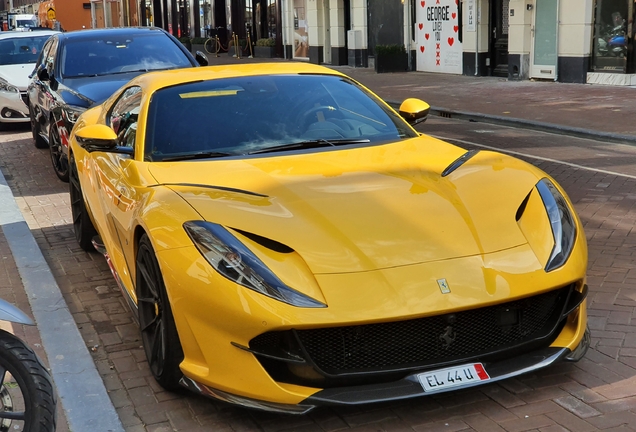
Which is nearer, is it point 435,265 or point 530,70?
point 435,265

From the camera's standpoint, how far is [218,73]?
536 cm

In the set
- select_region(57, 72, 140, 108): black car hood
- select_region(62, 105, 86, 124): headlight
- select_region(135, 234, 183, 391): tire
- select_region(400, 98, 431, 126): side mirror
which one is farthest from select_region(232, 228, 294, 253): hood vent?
select_region(62, 105, 86, 124): headlight

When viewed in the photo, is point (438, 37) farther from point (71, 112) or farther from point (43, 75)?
point (71, 112)

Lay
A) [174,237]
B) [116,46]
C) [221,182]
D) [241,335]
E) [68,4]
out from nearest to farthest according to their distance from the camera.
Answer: [241,335] < [174,237] < [221,182] < [116,46] < [68,4]

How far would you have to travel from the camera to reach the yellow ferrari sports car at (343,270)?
353cm

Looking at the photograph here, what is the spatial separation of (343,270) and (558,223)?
1105 millimetres

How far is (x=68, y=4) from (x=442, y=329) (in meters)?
78.2

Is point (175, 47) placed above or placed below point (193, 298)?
above

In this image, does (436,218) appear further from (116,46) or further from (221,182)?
(116,46)

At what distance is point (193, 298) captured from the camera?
3646 mm

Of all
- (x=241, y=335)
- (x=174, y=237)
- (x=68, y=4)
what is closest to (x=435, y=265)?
(x=241, y=335)

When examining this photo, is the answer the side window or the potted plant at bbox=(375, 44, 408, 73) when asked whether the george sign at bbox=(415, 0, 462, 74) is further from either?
the side window

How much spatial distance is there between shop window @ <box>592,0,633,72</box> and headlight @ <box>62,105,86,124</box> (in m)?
13.1

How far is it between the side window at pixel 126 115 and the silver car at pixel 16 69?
384 inches
